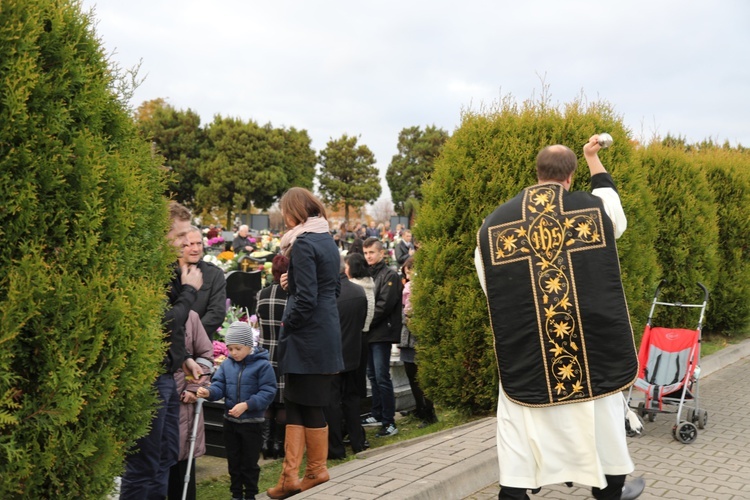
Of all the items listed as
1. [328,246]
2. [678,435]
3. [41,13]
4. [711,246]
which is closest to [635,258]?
[678,435]

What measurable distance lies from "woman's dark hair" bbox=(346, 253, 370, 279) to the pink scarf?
7.15ft

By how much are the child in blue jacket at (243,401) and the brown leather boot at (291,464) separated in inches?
6.9

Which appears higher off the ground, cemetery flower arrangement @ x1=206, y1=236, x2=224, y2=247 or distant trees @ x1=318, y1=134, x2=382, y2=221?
distant trees @ x1=318, y1=134, x2=382, y2=221

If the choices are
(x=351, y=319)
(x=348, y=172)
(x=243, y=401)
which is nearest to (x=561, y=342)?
(x=243, y=401)

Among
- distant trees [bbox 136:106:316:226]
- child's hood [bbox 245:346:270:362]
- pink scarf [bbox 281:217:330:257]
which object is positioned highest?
distant trees [bbox 136:106:316:226]

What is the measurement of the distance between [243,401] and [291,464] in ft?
1.76

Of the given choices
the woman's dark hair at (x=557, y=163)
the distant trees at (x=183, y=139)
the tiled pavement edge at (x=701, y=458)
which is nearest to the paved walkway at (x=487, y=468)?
the tiled pavement edge at (x=701, y=458)

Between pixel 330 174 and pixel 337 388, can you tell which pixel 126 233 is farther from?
pixel 330 174

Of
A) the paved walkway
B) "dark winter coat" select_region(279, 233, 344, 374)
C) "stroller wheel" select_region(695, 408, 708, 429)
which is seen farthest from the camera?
"stroller wheel" select_region(695, 408, 708, 429)

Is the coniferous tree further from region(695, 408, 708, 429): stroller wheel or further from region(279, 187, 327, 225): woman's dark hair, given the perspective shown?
region(279, 187, 327, 225): woman's dark hair

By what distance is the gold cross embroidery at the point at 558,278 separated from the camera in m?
4.26

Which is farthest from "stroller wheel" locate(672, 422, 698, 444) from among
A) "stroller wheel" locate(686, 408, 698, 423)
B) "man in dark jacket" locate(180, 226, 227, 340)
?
"man in dark jacket" locate(180, 226, 227, 340)

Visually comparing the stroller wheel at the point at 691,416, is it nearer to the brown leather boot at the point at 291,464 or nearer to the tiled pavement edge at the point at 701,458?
the tiled pavement edge at the point at 701,458

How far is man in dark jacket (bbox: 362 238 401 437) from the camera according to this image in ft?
26.3
